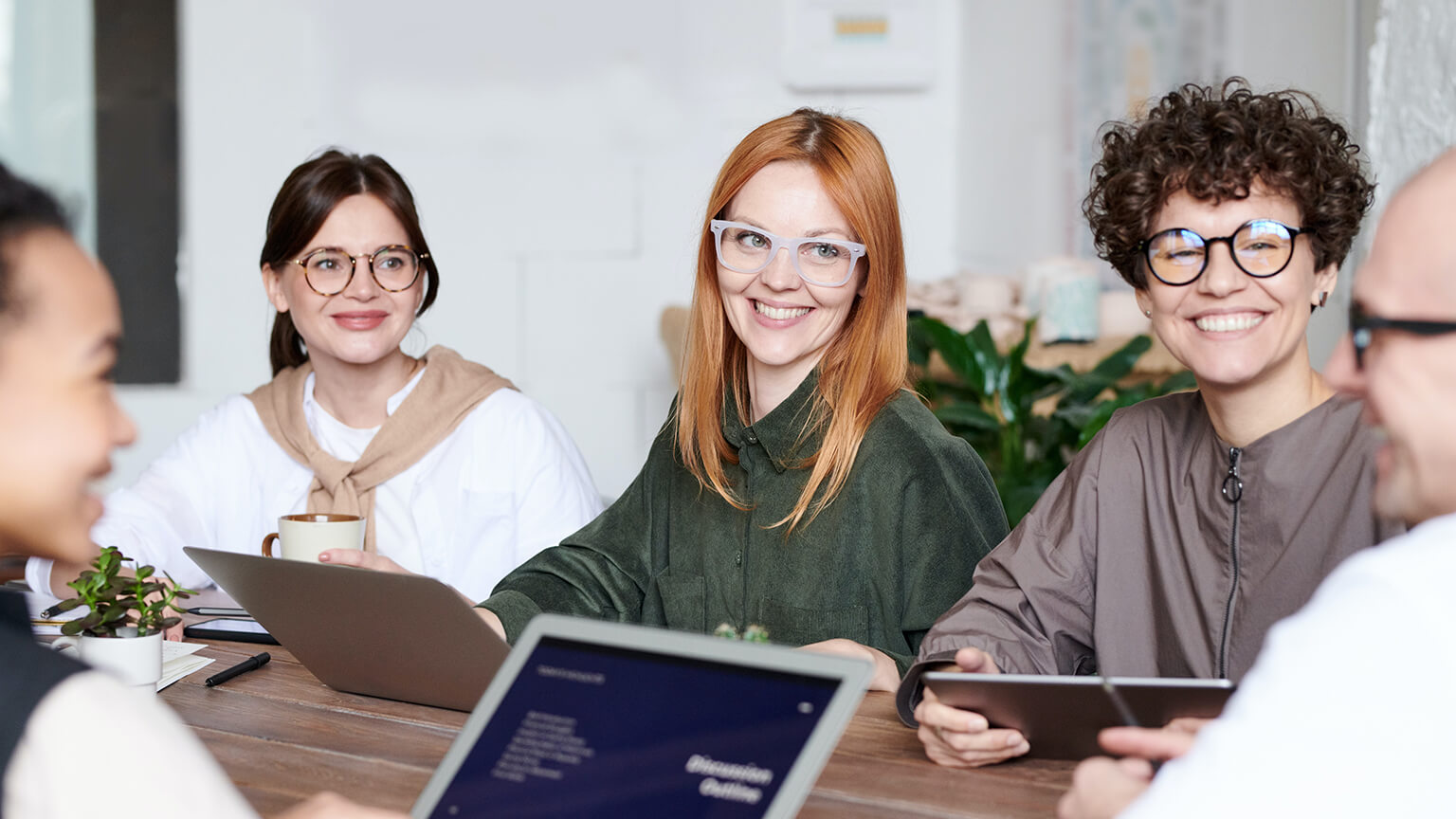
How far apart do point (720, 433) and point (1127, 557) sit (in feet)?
2.12

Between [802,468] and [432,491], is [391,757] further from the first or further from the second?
[432,491]

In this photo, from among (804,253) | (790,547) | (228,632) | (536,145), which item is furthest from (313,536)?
(536,145)

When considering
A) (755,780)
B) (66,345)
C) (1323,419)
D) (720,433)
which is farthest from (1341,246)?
(66,345)

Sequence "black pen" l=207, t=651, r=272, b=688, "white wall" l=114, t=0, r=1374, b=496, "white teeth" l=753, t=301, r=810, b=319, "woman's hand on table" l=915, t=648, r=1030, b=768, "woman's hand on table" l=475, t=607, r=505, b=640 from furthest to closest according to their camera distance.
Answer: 1. "white wall" l=114, t=0, r=1374, b=496
2. "white teeth" l=753, t=301, r=810, b=319
3. "woman's hand on table" l=475, t=607, r=505, b=640
4. "black pen" l=207, t=651, r=272, b=688
5. "woman's hand on table" l=915, t=648, r=1030, b=768

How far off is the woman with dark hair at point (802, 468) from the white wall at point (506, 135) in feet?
8.19

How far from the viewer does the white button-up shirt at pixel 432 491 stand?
2.49 m

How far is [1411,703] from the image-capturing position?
0.77m

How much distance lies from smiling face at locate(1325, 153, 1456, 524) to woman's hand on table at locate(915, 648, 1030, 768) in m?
0.45

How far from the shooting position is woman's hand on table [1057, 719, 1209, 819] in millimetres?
986

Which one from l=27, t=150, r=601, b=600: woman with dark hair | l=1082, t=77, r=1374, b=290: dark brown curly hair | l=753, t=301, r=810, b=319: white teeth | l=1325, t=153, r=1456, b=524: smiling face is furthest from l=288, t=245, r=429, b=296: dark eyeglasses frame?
l=1325, t=153, r=1456, b=524: smiling face

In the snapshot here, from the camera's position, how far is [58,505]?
0.84m

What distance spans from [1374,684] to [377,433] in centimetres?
202

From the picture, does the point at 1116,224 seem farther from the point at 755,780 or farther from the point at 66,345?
the point at 66,345

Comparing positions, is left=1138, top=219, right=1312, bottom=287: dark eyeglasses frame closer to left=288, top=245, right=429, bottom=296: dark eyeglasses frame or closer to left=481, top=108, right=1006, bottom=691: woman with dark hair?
left=481, top=108, right=1006, bottom=691: woman with dark hair
